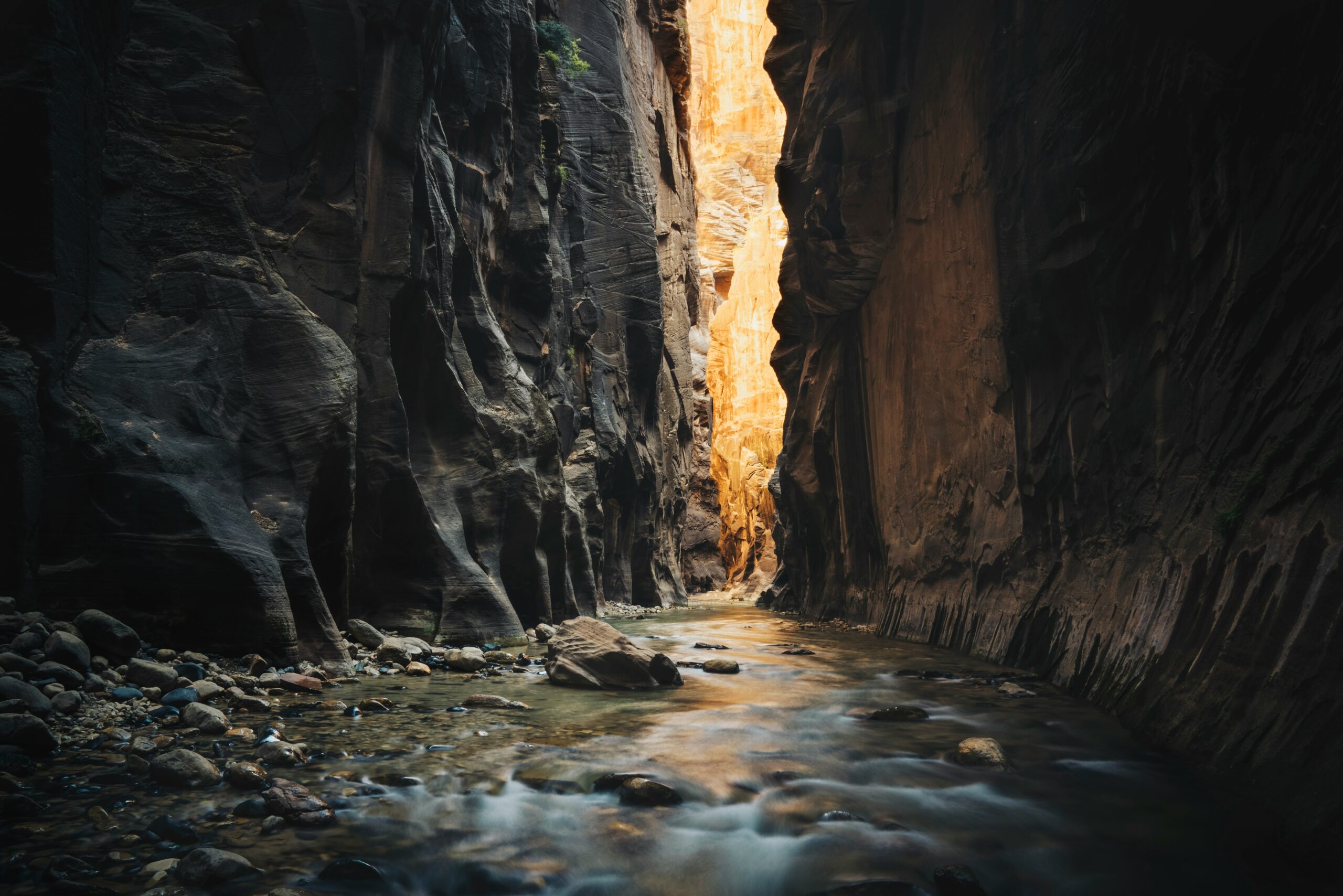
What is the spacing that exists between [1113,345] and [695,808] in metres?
6.42

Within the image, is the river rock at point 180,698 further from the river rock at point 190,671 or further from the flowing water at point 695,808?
the flowing water at point 695,808

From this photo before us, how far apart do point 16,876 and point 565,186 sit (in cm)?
2854

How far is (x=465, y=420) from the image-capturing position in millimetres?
15469

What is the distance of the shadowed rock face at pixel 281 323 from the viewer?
24.9 ft

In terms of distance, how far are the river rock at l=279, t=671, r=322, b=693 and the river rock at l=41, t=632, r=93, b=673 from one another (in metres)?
1.55

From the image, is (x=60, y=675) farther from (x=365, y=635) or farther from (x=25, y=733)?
(x=365, y=635)

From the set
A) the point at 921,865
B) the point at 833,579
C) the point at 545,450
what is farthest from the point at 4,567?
the point at 833,579

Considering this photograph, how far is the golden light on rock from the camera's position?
193ft

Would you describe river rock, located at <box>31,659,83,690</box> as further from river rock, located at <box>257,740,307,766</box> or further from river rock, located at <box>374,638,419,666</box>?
river rock, located at <box>374,638,419,666</box>

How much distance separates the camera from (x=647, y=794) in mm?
5227

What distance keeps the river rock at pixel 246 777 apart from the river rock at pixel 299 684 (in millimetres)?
2860

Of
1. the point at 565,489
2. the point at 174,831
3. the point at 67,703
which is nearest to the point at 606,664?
the point at 67,703

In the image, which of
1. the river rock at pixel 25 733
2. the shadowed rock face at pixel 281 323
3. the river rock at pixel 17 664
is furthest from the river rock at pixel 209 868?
the shadowed rock face at pixel 281 323

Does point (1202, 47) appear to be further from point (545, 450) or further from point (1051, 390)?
point (545, 450)
